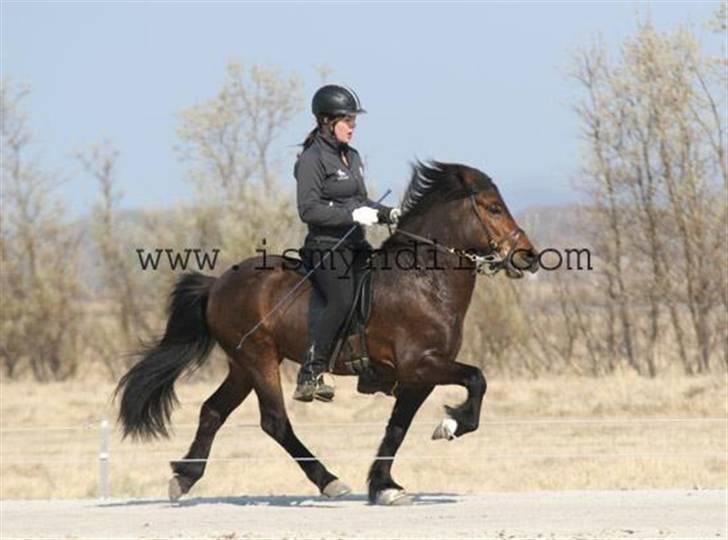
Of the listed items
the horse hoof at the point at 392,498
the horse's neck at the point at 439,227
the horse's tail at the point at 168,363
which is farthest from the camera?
the horse's tail at the point at 168,363

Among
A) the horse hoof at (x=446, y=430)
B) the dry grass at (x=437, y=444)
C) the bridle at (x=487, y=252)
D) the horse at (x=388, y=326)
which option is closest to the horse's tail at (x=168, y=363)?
the horse at (x=388, y=326)

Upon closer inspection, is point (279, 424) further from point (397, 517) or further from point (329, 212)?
point (329, 212)

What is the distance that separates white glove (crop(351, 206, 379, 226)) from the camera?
10.6 metres

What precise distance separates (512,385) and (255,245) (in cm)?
685

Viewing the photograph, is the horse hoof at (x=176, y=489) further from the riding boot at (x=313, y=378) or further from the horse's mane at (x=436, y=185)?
the horse's mane at (x=436, y=185)

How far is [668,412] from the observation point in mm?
22484

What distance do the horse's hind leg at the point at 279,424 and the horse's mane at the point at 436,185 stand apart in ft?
5.17

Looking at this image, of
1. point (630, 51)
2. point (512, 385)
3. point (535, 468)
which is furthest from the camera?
point (630, 51)

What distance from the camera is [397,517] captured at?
10383 millimetres

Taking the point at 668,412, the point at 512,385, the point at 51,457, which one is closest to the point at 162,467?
the point at 51,457

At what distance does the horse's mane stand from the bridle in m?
0.10

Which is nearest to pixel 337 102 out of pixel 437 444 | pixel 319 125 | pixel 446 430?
pixel 319 125

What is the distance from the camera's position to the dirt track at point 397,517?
9.70 meters

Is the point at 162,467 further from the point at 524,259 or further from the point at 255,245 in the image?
the point at 255,245
